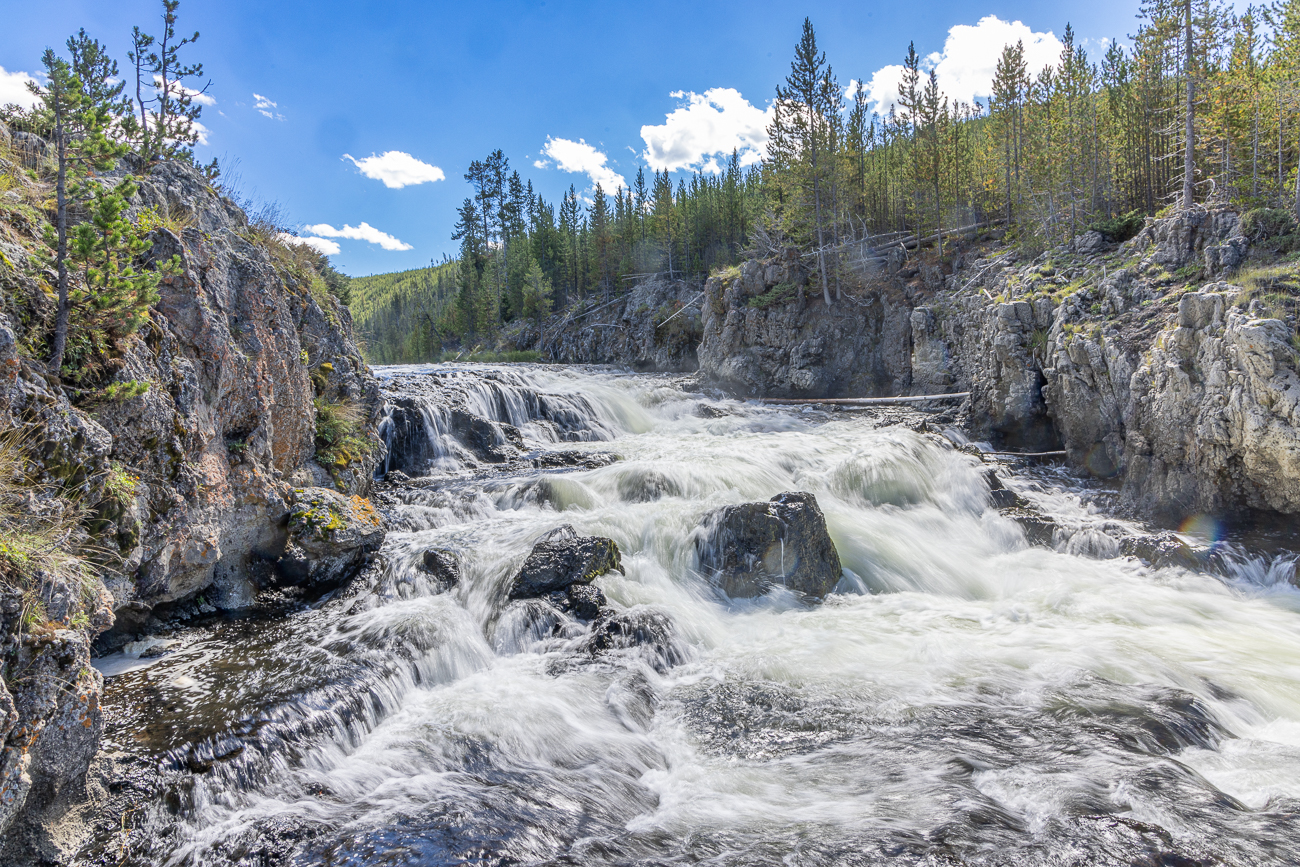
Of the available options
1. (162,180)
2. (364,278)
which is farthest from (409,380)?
(364,278)

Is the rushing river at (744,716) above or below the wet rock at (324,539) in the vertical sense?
below

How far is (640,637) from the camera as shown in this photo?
7660 millimetres

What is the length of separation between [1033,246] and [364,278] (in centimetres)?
20645

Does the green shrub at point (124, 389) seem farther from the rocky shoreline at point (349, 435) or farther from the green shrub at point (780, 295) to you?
the green shrub at point (780, 295)

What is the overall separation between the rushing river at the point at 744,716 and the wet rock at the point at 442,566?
164mm

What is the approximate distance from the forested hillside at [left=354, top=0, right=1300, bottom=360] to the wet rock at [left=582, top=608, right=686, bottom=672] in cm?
1695

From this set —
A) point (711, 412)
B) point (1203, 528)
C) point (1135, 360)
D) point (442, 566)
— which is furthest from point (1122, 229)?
point (442, 566)

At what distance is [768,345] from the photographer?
1206 inches

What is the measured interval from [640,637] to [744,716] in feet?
5.94

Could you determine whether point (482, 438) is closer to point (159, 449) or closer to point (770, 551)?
point (770, 551)

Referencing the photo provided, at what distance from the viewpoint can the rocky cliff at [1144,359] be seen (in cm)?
1011

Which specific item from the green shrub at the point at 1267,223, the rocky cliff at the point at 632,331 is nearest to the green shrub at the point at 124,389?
the green shrub at the point at 1267,223

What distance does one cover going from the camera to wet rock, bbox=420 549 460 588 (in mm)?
8859

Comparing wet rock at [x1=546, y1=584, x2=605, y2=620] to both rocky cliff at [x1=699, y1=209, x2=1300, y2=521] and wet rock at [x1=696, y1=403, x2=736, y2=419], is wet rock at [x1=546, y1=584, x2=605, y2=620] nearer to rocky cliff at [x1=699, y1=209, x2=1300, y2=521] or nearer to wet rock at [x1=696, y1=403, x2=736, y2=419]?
rocky cliff at [x1=699, y1=209, x2=1300, y2=521]
